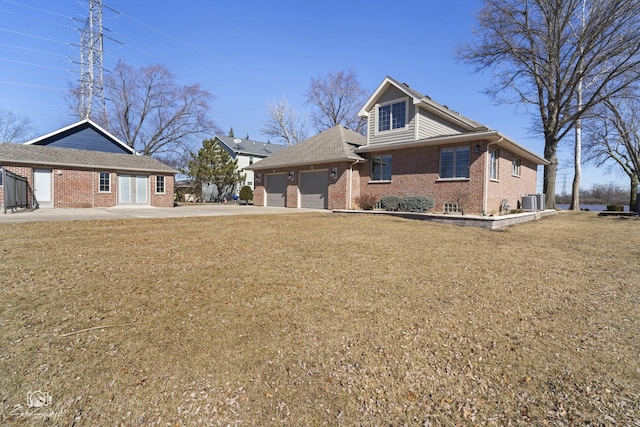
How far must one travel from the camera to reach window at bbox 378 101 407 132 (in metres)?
15.9

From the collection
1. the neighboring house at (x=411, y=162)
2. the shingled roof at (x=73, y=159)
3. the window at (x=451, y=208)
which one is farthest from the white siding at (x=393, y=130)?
the shingled roof at (x=73, y=159)

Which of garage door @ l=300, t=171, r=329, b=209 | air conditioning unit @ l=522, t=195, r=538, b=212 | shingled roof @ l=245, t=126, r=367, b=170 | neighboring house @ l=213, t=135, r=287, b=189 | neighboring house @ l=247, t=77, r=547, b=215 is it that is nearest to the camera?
neighboring house @ l=247, t=77, r=547, b=215

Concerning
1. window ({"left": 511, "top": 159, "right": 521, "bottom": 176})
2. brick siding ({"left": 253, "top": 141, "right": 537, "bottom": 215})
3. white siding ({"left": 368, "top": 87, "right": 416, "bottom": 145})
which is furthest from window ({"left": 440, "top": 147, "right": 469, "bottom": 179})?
window ({"left": 511, "top": 159, "right": 521, "bottom": 176})

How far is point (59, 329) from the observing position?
281cm

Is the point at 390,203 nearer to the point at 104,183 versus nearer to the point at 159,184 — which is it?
the point at 159,184

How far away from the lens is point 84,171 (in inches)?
714

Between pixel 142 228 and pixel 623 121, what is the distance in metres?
35.0

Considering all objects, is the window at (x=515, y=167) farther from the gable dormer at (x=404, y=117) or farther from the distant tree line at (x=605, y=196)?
the distant tree line at (x=605, y=196)

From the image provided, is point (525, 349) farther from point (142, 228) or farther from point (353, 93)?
point (353, 93)

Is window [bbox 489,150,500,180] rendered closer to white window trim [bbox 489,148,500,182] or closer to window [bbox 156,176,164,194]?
white window trim [bbox 489,148,500,182]

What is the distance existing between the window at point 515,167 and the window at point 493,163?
288 cm

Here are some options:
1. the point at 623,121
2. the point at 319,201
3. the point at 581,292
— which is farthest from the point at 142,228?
the point at 623,121

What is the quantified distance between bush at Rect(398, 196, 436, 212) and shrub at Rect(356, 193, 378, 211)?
2176mm

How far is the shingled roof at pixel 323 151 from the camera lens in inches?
677
